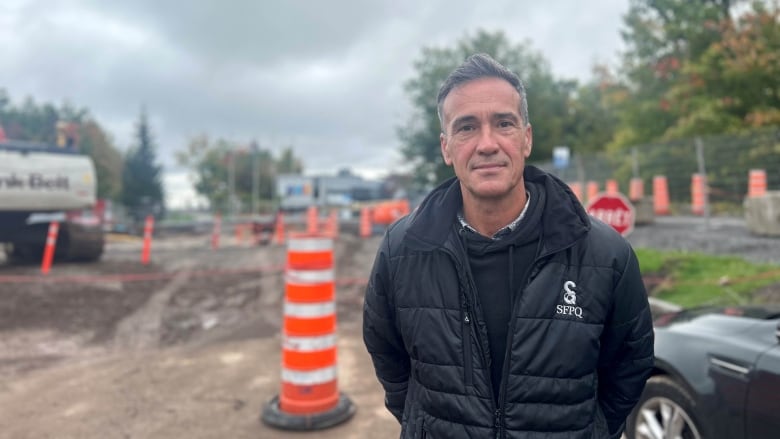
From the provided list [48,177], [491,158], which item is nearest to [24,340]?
[48,177]

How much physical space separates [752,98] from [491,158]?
21.9 metres

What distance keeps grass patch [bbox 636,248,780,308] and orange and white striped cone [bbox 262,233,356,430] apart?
439cm

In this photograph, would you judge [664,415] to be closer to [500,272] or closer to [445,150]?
[500,272]

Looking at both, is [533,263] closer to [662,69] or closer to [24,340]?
[24,340]

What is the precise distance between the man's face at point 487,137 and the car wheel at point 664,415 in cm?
196

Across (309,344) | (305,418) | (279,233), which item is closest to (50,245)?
(309,344)

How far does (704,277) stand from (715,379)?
5071 mm

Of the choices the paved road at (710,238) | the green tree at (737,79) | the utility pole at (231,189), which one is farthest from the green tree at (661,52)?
the utility pole at (231,189)

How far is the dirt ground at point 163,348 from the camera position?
4.08m

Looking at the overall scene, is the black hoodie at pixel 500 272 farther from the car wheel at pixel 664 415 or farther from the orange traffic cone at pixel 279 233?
the orange traffic cone at pixel 279 233

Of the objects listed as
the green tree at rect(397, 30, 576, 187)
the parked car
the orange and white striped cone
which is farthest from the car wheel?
the green tree at rect(397, 30, 576, 187)

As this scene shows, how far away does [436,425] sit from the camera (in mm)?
1757

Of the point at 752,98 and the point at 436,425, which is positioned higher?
the point at 752,98

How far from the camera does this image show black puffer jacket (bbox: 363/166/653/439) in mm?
1670
